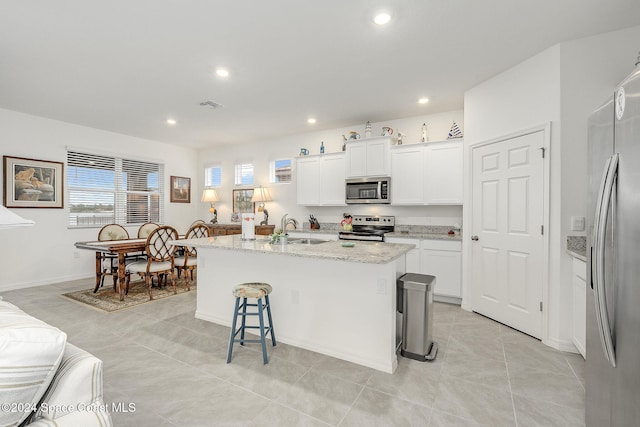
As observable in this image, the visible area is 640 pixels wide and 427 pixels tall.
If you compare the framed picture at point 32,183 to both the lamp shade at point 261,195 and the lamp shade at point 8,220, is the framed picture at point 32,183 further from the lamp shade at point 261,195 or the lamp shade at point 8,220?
the lamp shade at point 8,220

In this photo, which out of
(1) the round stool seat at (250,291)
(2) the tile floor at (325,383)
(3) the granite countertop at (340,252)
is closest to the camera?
(2) the tile floor at (325,383)

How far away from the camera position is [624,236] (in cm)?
119

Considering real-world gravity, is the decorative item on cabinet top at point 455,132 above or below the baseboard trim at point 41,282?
above

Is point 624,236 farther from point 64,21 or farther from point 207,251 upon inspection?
point 64,21

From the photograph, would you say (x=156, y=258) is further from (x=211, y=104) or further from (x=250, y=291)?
(x=250, y=291)

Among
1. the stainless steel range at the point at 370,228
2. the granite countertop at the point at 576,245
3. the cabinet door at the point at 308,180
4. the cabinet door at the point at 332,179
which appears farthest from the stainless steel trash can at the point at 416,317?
the cabinet door at the point at 308,180

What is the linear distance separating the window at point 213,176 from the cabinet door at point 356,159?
340cm

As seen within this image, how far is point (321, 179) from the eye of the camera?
509 cm

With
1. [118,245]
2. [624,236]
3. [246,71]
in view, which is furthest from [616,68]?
[118,245]

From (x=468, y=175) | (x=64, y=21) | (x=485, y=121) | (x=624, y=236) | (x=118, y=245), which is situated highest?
(x=64, y=21)

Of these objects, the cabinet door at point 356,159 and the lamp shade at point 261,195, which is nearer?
the cabinet door at point 356,159

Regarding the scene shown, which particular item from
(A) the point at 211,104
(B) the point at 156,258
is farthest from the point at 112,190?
(A) the point at 211,104

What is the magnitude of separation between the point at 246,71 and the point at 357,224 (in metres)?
2.86

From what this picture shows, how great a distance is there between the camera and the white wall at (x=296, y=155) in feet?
14.5
